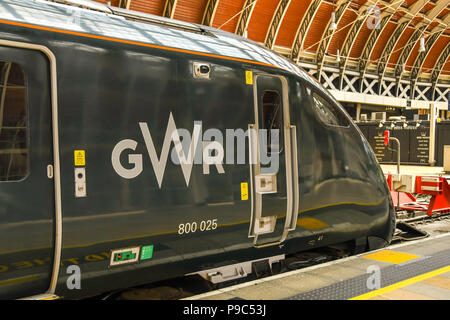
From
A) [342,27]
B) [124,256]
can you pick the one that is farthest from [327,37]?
[124,256]

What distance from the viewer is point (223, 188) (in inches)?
171

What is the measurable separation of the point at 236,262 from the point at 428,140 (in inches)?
950

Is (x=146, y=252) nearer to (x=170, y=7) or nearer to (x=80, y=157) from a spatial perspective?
(x=80, y=157)

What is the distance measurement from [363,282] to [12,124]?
3512 millimetres

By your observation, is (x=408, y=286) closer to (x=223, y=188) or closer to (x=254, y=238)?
(x=254, y=238)

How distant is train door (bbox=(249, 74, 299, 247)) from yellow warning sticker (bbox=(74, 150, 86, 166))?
1.80 meters

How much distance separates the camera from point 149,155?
383cm

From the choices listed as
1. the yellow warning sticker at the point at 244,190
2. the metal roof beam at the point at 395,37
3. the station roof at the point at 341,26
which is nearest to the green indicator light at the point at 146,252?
the yellow warning sticker at the point at 244,190

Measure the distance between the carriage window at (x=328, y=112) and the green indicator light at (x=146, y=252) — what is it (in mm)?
2698

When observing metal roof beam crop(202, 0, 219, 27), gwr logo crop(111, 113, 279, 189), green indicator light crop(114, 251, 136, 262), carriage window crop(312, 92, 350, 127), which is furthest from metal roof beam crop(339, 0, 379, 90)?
green indicator light crop(114, 251, 136, 262)

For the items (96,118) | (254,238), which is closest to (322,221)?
(254,238)

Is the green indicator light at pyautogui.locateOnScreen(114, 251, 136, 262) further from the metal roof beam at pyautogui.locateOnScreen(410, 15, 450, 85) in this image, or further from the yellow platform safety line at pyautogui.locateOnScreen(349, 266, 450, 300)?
the metal roof beam at pyautogui.locateOnScreen(410, 15, 450, 85)

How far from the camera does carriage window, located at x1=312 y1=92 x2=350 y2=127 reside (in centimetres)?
536

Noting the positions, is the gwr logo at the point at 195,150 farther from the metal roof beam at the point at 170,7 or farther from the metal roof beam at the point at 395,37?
the metal roof beam at the point at 395,37
